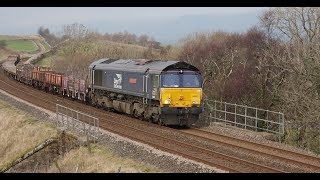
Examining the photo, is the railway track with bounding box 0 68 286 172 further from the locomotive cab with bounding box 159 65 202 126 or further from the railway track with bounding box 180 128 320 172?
the railway track with bounding box 180 128 320 172

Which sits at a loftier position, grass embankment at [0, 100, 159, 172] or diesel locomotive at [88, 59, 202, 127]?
diesel locomotive at [88, 59, 202, 127]

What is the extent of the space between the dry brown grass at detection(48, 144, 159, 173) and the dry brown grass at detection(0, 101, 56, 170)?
3572mm

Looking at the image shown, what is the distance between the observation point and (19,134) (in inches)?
944

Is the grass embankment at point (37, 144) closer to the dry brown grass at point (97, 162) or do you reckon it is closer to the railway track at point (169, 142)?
the dry brown grass at point (97, 162)

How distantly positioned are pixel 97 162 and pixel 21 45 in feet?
391

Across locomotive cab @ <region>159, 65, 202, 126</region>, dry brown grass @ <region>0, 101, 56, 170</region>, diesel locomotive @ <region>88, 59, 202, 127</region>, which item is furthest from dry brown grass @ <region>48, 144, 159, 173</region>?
diesel locomotive @ <region>88, 59, 202, 127</region>

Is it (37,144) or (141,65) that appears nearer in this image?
(37,144)

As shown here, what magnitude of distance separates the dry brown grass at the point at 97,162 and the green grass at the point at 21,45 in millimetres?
104788

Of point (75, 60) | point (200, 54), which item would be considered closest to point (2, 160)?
point (200, 54)

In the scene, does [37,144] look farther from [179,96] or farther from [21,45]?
[21,45]

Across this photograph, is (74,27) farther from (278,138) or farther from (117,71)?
(278,138)

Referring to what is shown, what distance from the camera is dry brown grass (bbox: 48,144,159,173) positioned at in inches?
569

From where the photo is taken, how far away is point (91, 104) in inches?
1292

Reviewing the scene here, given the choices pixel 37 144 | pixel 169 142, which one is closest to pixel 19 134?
pixel 37 144
